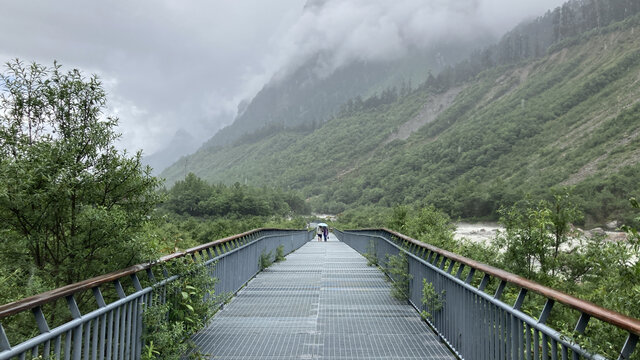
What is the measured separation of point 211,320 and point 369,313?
225 cm

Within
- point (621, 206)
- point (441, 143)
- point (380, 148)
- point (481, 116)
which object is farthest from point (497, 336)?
point (380, 148)

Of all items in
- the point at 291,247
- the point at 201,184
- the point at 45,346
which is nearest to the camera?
the point at 45,346

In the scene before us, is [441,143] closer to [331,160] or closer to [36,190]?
[331,160]

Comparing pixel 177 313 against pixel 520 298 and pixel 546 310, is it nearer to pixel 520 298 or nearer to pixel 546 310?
pixel 520 298

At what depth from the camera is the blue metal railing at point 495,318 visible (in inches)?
82.7

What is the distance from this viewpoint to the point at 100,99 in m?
3.75

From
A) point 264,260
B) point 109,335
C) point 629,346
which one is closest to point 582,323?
point 629,346

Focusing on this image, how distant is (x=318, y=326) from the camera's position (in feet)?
17.0

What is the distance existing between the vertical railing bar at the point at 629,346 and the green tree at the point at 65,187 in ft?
11.4

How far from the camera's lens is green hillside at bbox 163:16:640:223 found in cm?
7238

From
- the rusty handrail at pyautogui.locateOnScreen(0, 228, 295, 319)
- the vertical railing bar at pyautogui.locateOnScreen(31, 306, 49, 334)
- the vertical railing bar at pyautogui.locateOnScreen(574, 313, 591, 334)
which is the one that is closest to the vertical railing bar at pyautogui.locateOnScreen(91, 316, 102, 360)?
the rusty handrail at pyautogui.locateOnScreen(0, 228, 295, 319)

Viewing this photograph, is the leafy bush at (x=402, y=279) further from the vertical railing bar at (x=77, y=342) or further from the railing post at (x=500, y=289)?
the vertical railing bar at (x=77, y=342)

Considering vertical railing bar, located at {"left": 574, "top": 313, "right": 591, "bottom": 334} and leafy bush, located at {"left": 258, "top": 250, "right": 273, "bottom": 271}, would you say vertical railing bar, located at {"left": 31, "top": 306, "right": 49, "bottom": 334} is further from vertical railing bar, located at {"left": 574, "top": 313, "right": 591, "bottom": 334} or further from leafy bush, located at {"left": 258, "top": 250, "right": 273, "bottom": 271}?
leafy bush, located at {"left": 258, "top": 250, "right": 273, "bottom": 271}

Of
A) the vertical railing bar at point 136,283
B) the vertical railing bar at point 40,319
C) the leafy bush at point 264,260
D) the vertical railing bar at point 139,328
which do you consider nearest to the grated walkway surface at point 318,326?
the vertical railing bar at point 139,328
